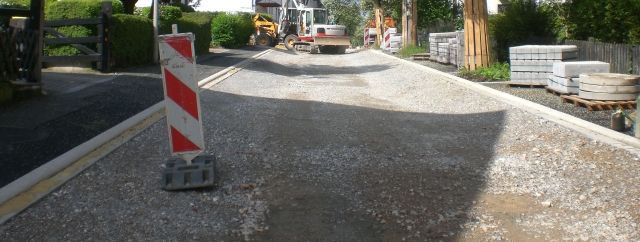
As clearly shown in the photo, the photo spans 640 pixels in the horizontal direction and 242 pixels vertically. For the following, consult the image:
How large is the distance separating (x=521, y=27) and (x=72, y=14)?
11.3 m

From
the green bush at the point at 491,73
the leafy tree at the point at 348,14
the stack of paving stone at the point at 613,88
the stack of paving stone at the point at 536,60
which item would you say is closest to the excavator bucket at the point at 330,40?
the green bush at the point at 491,73

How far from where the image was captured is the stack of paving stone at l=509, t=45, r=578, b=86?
44.5 ft

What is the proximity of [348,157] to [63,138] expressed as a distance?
3287 millimetres

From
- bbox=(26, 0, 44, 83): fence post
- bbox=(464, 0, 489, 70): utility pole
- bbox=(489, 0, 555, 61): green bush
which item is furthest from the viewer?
bbox=(489, 0, 555, 61): green bush

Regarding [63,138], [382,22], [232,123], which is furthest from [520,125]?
[382,22]

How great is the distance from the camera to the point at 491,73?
16.4 m

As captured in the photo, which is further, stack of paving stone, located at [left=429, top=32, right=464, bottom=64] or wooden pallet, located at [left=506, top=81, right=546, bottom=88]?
stack of paving stone, located at [left=429, top=32, right=464, bottom=64]

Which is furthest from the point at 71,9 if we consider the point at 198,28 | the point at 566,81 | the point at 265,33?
the point at 265,33

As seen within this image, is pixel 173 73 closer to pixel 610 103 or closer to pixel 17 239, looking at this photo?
pixel 17 239

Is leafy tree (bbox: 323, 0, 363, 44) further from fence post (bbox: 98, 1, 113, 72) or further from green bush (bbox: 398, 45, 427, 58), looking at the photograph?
fence post (bbox: 98, 1, 113, 72)

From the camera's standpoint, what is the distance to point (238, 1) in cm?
6488

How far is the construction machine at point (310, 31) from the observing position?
37.8 metres

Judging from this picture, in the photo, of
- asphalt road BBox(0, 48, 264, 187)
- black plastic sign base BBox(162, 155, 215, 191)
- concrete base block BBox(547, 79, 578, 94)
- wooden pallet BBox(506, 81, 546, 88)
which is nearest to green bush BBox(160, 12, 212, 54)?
asphalt road BBox(0, 48, 264, 187)

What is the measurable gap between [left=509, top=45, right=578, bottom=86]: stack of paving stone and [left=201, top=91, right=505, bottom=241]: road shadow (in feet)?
11.7
